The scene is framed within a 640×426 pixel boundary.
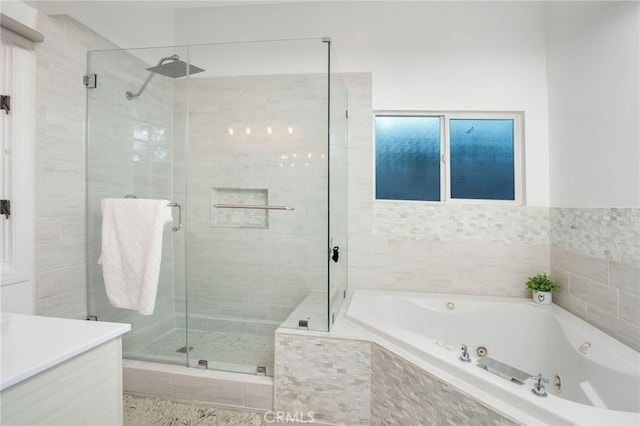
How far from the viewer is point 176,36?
2996 millimetres

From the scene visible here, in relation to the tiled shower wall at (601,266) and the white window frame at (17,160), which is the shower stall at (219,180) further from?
the tiled shower wall at (601,266)

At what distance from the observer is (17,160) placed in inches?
69.3

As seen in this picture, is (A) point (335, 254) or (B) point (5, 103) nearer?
(B) point (5, 103)

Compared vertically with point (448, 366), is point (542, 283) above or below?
above

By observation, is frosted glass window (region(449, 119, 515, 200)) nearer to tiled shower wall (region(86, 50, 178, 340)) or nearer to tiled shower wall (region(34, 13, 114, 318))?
tiled shower wall (region(86, 50, 178, 340))

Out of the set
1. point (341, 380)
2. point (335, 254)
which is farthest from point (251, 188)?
point (341, 380)

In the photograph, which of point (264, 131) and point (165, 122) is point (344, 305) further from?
point (165, 122)

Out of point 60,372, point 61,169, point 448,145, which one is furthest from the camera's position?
point 448,145

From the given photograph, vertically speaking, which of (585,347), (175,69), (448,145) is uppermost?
(175,69)

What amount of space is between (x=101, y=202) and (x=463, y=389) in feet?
7.66

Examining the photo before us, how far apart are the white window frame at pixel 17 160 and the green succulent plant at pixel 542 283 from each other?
3.22 meters

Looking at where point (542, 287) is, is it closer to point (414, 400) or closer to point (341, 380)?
point (414, 400)

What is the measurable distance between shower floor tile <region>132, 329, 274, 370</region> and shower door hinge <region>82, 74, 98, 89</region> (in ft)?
5.83

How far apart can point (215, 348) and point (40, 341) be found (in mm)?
1382
